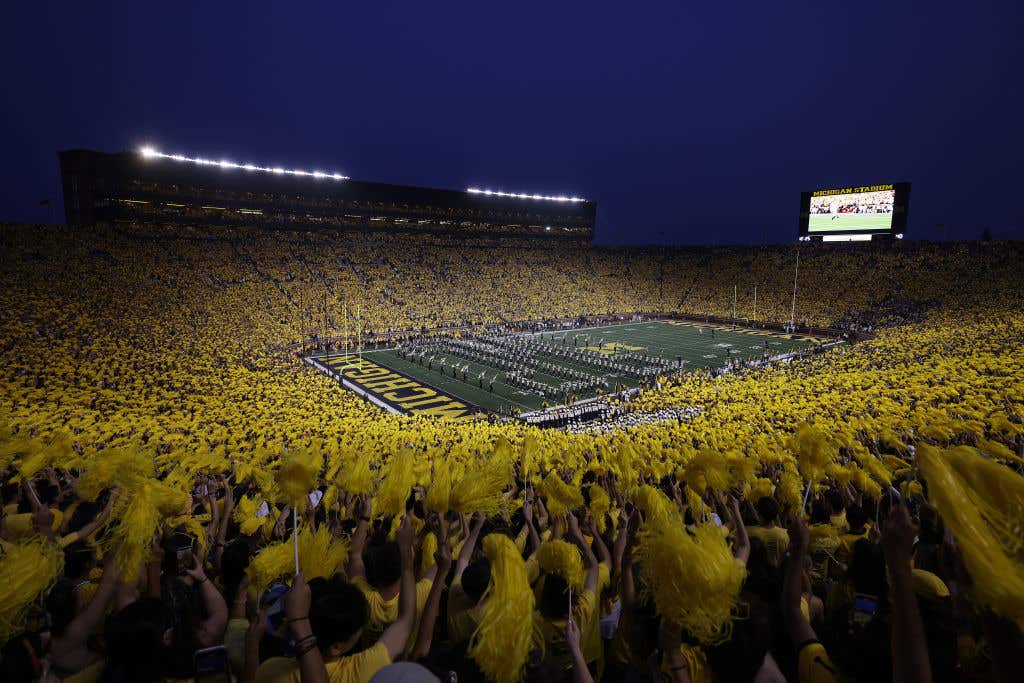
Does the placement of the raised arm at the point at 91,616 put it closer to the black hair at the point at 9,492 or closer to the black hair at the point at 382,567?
the black hair at the point at 382,567

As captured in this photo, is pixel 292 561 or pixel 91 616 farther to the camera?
pixel 292 561

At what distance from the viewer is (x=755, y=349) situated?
35.6 metres

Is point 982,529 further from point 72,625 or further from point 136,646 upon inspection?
point 72,625

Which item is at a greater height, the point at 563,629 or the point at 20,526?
the point at 563,629

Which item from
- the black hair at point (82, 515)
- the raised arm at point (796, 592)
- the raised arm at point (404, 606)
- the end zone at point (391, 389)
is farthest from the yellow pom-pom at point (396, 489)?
the end zone at point (391, 389)

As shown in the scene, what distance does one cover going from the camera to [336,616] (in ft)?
6.13

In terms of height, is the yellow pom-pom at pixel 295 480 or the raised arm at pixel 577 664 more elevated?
the yellow pom-pom at pixel 295 480

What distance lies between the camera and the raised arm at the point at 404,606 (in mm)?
2195

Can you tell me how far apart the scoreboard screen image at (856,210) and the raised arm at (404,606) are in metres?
49.9

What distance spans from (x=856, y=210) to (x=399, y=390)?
4166 cm

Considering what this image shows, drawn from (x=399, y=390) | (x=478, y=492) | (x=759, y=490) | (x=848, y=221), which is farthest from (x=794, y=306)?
(x=478, y=492)

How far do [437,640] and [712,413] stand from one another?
12.7 metres

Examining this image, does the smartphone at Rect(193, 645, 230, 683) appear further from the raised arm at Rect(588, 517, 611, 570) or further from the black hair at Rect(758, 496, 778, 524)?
the black hair at Rect(758, 496, 778, 524)

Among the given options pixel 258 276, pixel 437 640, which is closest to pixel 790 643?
pixel 437 640
